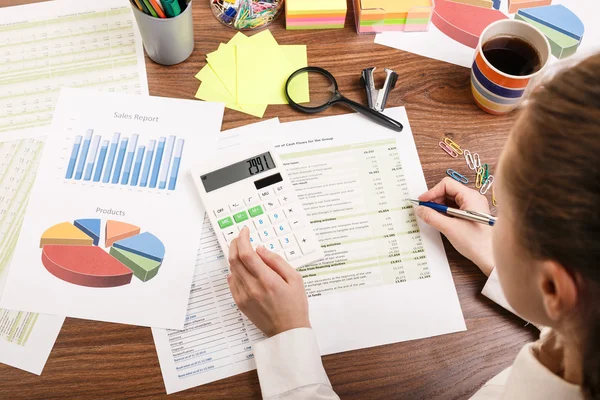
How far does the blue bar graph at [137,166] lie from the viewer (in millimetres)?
797

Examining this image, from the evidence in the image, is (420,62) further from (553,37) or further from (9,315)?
(9,315)

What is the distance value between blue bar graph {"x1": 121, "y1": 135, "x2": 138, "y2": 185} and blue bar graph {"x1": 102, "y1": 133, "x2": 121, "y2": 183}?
0.02m

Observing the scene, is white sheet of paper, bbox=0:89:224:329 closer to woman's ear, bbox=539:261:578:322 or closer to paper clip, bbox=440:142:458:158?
paper clip, bbox=440:142:458:158

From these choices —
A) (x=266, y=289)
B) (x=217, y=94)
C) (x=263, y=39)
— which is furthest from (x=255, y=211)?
(x=263, y=39)

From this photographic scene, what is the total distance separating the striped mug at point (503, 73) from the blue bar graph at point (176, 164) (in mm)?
482

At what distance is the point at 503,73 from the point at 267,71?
0.37 metres

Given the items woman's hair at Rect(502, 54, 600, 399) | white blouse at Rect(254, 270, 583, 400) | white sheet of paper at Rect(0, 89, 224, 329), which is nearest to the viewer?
woman's hair at Rect(502, 54, 600, 399)

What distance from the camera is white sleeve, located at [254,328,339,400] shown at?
2.19 ft

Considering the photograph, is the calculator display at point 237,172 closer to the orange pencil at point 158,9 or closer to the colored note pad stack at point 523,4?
the orange pencil at point 158,9

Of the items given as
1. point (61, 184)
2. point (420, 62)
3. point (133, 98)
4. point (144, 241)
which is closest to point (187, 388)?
point (144, 241)

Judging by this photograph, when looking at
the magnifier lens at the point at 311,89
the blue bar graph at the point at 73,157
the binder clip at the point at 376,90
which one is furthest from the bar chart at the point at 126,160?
the binder clip at the point at 376,90

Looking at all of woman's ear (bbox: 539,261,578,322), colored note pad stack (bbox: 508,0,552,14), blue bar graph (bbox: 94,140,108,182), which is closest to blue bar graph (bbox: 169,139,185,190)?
blue bar graph (bbox: 94,140,108,182)

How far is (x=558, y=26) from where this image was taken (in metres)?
0.91

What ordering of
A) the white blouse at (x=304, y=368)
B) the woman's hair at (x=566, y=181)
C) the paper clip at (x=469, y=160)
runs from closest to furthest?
the woman's hair at (x=566, y=181)
the white blouse at (x=304, y=368)
the paper clip at (x=469, y=160)
